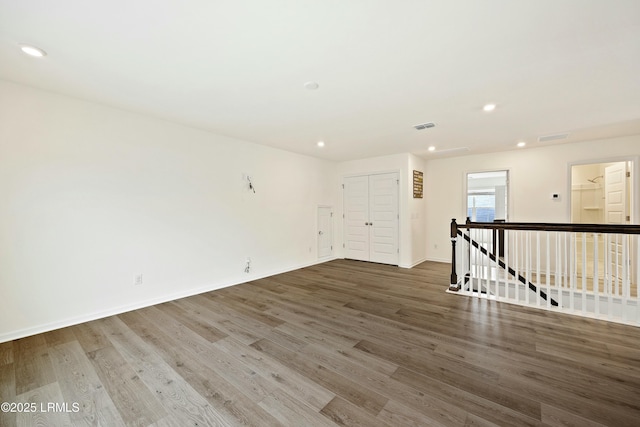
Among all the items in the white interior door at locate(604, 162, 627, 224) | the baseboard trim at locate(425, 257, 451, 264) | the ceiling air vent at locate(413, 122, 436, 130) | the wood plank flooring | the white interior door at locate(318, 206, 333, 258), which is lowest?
the wood plank flooring

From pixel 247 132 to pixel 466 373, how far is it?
4.02m

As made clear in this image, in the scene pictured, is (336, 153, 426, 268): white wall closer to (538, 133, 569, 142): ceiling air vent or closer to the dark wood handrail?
the dark wood handrail

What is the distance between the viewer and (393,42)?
74.8 inches

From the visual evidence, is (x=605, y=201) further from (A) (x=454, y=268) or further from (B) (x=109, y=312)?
(B) (x=109, y=312)

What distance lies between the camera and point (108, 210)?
10.2ft

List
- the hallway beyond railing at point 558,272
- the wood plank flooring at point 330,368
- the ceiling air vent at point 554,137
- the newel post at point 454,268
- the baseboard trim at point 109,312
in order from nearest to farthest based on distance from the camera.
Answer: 1. the wood plank flooring at point 330,368
2. the baseboard trim at point 109,312
3. the hallway beyond railing at point 558,272
4. the newel post at point 454,268
5. the ceiling air vent at point 554,137

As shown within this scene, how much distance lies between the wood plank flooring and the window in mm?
7212

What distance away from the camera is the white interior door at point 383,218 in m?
5.71

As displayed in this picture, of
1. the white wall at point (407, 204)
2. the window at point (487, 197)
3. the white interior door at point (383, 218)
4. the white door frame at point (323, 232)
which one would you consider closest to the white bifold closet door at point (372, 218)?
the white interior door at point (383, 218)

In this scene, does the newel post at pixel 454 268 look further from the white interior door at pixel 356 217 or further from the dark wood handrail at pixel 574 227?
the white interior door at pixel 356 217

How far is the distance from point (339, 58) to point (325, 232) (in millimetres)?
4557

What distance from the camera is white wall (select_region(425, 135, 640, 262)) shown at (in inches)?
179

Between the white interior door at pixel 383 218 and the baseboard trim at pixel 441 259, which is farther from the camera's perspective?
the baseboard trim at pixel 441 259

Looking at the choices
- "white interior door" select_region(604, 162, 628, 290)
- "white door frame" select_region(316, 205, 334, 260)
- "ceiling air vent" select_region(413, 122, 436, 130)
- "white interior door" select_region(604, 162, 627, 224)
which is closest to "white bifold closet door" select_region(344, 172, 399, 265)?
"white door frame" select_region(316, 205, 334, 260)
